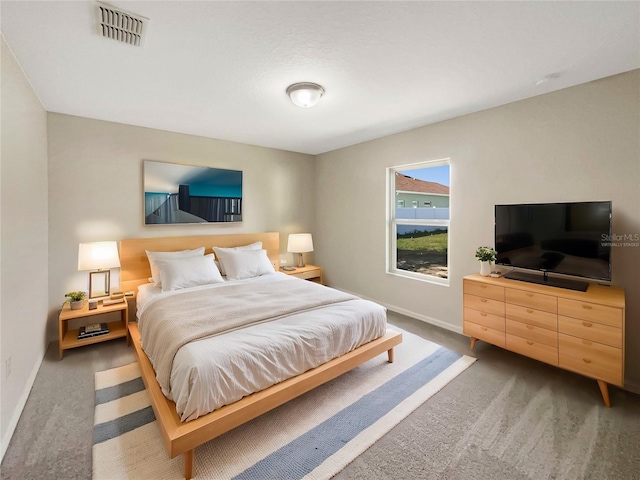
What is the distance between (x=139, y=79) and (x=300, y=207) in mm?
3021

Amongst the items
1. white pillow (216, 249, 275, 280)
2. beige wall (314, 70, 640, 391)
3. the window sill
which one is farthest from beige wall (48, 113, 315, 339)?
the window sill

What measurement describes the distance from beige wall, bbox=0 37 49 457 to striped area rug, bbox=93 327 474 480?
0.49 m

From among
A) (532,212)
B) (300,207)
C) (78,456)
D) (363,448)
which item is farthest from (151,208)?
(532,212)

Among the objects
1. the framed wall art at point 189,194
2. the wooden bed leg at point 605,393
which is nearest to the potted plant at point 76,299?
the framed wall art at point 189,194

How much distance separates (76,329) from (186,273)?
4.26 ft

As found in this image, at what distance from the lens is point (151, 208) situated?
3.60 meters

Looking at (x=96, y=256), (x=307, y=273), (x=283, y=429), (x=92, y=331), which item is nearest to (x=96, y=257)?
(x=96, y=256)

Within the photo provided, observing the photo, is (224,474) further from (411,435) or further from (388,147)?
(388,147)

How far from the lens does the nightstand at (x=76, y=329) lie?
274 centimetres

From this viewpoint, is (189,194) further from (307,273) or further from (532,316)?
(532,316)

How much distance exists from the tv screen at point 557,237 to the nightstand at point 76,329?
3852 mm

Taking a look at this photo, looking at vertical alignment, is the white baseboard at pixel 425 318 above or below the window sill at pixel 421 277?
below

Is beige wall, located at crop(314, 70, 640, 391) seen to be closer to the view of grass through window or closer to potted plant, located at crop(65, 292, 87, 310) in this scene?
the view of grass through window

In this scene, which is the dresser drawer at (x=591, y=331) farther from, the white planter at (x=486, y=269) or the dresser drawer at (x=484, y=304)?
the white planter at (x=486, y=269)
